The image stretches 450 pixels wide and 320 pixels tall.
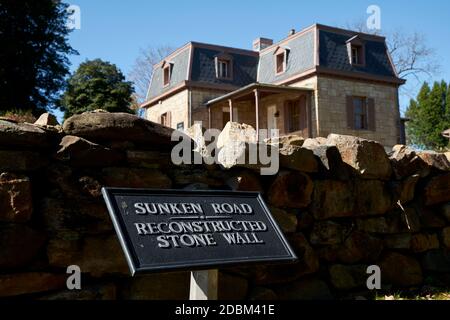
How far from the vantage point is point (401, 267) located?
5461 millimetres

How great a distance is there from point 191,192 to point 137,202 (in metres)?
0.41

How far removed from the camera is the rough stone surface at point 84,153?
3838mm

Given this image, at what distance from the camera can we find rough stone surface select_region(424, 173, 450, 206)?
5.80 metres

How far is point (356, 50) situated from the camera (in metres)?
23.5

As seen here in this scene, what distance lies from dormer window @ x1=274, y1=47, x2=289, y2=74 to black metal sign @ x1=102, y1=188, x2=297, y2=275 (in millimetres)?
20695

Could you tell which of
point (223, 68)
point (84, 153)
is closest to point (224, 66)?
point (223, 68)

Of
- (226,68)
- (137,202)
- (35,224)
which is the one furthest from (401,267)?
(226,68)

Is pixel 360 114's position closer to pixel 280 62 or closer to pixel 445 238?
pixel 280 62

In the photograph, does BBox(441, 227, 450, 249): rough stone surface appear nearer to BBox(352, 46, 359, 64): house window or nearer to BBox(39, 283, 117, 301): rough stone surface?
BBox(39, 283, 117, 301): rough stone surface

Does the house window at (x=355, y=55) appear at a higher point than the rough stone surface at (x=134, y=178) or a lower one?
higher

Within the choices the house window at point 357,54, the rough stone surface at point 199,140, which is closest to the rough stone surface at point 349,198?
the rough stone surface at point 199,140

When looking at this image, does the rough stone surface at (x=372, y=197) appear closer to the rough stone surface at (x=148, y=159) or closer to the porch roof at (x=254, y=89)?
the rough stone surface at (x=148, y=159)
